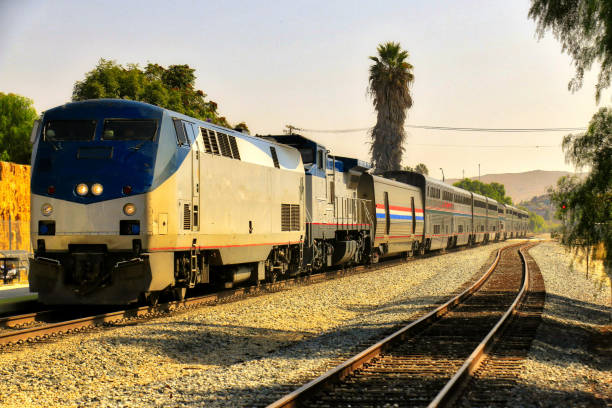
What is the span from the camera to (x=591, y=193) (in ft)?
39.8

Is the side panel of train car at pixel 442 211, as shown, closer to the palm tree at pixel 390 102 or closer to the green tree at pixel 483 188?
the palm tree at pixel 390 102

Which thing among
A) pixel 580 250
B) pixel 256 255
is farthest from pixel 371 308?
pixel 580 250

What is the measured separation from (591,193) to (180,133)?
8051mm

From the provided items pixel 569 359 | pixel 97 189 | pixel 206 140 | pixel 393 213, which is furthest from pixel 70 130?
pixel 393 213

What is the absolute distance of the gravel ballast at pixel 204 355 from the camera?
686cm

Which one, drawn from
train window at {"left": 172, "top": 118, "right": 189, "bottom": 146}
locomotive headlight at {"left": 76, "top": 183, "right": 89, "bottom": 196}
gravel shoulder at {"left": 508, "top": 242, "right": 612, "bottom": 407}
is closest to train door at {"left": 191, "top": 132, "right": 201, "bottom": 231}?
train window at {"left": 172, "top": 118, "right": 189, "bottom": 146}

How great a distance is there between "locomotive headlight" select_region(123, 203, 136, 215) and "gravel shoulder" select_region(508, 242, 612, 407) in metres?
6.84

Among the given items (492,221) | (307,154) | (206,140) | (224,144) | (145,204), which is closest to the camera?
(145,204)

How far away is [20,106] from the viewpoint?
2292 inches

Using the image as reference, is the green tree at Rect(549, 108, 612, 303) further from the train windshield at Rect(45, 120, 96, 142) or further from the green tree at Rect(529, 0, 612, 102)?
the train windshield at Rect(45, 120, 96, 142)

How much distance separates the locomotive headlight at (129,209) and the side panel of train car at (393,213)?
14586 mm

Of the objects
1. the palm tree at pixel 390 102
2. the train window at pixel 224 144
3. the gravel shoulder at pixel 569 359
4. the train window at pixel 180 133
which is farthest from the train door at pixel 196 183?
the palm tree at pixel 390 102

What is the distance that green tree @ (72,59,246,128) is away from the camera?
3438 cm

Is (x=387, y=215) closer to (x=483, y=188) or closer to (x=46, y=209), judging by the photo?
(x=46, y=209)
